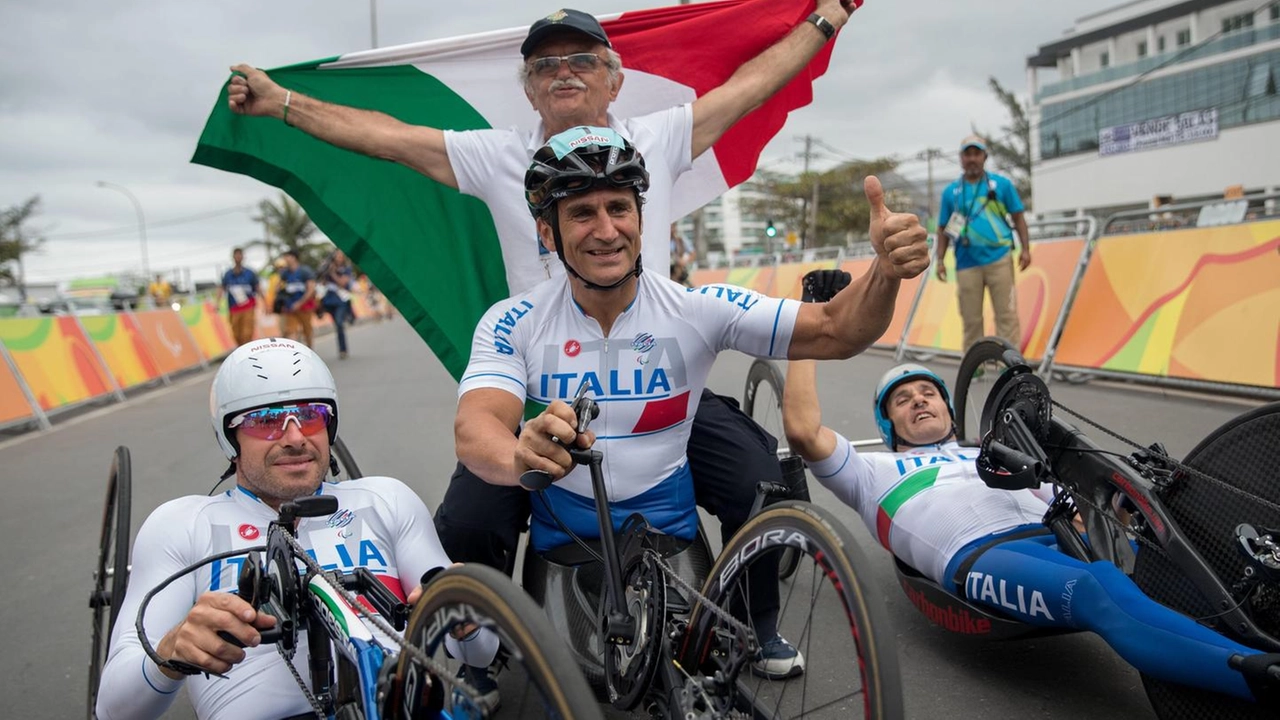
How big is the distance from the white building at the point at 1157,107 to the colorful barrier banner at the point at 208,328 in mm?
42813

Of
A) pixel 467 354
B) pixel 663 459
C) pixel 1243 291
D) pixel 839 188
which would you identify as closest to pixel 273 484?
pixel 663 459

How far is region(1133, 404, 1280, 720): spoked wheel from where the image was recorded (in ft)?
8.20

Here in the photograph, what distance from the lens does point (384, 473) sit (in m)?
6.98

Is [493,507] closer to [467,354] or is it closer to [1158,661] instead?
[467,354]

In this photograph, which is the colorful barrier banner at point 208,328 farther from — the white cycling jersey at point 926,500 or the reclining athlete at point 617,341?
the reclining athlete at point 617,341

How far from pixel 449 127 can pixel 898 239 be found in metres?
2.84

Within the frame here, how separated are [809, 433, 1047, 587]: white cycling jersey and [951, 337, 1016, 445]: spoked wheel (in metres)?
0.39

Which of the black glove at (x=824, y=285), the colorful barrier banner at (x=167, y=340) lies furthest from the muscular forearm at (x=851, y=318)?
the colorful barrier banner at (x=167, y=340)

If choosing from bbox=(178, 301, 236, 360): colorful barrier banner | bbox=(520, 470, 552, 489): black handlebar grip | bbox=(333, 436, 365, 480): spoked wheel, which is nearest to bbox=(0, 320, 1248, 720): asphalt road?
bbox=(520, 470, 552, 489): black handlebar grip

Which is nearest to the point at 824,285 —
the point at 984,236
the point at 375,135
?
the point at 375,135

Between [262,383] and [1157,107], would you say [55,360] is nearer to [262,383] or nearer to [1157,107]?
[262,383]

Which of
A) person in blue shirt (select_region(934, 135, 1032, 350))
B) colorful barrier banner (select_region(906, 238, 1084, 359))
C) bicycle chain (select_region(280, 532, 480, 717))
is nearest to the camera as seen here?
bicycle chain (select_region(280, 532, 480, 717))

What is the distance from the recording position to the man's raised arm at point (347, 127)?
3822 mm

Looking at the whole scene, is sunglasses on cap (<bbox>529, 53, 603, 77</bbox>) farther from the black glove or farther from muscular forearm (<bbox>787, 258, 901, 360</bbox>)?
muscular forearm (<bbox>787, 258, 901, 360</bbox>)
